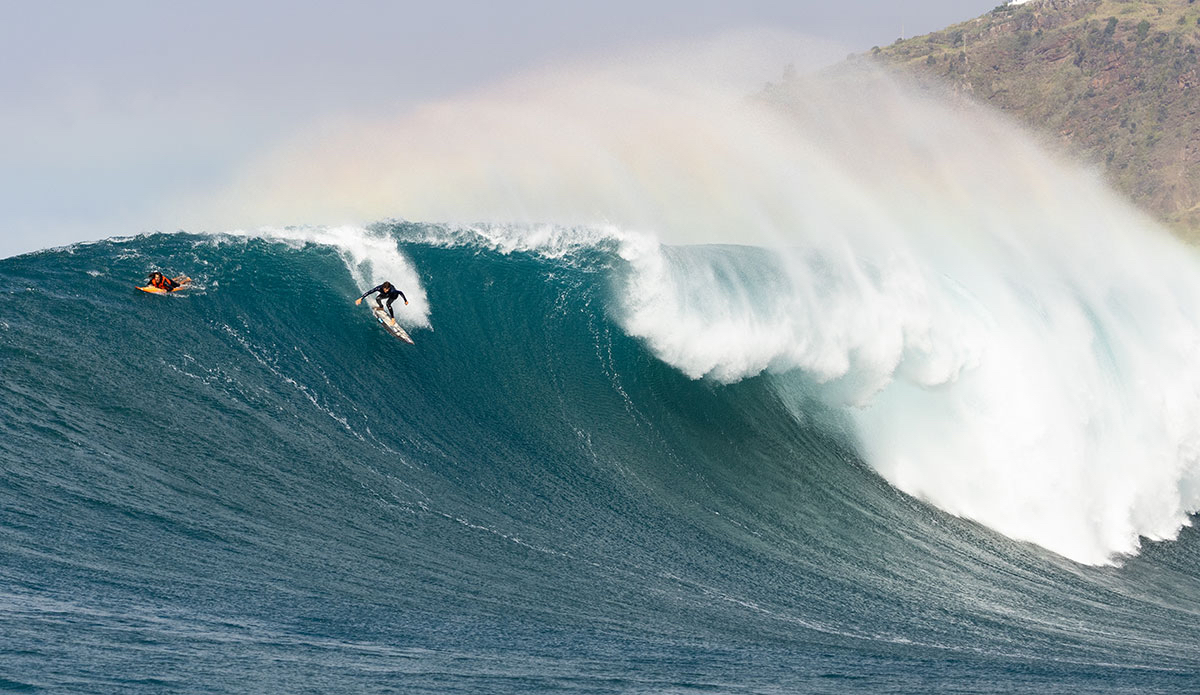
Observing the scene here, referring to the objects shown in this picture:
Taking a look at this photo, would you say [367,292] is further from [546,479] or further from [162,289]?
[546,479]

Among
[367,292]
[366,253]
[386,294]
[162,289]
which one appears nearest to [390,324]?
[386,294]

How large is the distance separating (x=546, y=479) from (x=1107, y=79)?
122793 mm

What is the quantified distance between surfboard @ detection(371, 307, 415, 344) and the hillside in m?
101

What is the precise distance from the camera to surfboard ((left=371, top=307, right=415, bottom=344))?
17045mm

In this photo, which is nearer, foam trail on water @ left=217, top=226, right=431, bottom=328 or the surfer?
the surfer

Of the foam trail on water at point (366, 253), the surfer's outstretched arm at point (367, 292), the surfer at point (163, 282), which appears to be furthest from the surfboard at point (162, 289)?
the surfer's outstretched arm at point (367, 292)

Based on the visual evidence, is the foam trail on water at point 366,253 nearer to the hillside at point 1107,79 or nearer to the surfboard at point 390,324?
the surfboard at point 390,324

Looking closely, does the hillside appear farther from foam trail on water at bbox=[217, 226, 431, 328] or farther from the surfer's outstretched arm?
the surfer's outstretched arm

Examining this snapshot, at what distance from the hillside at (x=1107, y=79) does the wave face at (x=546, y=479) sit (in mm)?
95688

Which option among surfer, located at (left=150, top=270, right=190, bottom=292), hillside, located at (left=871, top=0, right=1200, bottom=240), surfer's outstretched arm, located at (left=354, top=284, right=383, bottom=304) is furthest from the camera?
hillside, located at (left=871, top=0, right=1200, bottom=240)

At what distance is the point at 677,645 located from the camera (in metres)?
9.02

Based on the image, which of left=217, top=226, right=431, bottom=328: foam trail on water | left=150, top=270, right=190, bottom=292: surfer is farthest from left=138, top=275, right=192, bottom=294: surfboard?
left=217, top=226, right=431, bottom=328: foam trail on water

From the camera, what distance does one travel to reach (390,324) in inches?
674

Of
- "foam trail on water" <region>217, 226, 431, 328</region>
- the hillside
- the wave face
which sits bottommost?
the wave face
